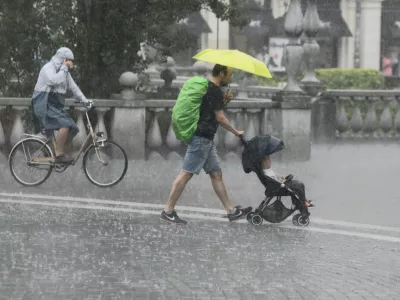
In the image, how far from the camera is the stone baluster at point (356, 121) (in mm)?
20531

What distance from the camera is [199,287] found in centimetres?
798

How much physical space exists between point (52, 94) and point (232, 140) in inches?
145

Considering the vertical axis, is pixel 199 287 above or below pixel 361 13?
below

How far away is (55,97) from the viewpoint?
13.7 m

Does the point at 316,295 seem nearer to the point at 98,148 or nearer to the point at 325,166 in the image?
the point at 98,148

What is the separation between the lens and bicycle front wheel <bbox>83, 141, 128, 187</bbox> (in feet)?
44.1

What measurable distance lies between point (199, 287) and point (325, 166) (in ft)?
27.6

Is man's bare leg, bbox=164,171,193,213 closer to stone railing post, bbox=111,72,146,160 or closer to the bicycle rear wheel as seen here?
the bicycle rear wheel

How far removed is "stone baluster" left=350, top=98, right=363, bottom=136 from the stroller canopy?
9.91 m

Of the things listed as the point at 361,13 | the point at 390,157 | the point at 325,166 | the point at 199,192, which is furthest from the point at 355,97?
the point at 361,13

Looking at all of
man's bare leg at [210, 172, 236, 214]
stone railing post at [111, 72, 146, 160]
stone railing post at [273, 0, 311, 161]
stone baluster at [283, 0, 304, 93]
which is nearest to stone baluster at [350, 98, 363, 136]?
stone baluster at [283, 0, 304, 93]

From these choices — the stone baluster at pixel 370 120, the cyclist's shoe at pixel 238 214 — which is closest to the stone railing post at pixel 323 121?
the stone baluster at pixel 370 120

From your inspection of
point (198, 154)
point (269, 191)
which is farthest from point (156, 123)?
point (269, 191)

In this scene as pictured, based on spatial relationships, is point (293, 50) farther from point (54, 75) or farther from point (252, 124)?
point (54, 75)
